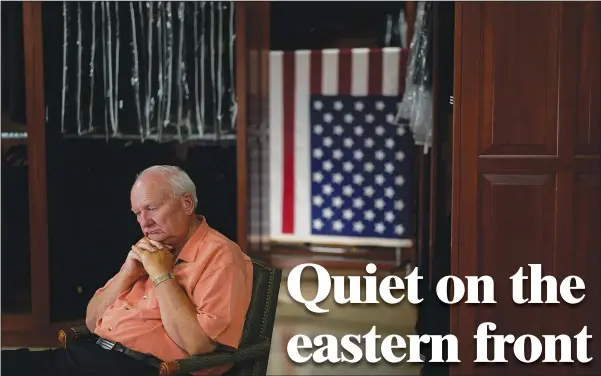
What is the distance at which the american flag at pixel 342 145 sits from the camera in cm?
546

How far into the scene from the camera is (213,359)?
181 centimetres

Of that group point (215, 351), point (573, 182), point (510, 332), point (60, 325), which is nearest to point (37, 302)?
point (60, 325)

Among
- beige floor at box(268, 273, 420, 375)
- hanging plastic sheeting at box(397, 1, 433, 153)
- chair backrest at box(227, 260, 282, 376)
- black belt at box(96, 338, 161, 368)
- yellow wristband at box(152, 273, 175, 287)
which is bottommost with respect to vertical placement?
beige floor at box(268, 273, 420, 375)

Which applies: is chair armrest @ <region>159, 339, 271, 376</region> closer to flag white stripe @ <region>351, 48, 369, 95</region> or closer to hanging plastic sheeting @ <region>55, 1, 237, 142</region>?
hanging plastic sheeting @ <region>55, 1, 237, 142</region>

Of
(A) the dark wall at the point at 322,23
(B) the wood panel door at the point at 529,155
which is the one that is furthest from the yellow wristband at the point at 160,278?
(A) the dark wall at the point at 322,23

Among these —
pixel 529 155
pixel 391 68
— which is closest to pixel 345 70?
pixel 391 68

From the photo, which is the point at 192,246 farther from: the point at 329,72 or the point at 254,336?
the point at 329,72

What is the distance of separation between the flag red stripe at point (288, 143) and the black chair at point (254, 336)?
3.57m

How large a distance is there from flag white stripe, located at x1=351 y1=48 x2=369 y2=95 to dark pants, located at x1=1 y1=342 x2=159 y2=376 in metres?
Result: 3.85

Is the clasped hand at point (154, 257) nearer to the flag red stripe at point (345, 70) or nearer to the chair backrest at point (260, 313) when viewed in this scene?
the chair backrest at point (260, 313)

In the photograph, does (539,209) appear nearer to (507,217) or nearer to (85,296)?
(507,217)

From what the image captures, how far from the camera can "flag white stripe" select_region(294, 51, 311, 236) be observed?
555 cm

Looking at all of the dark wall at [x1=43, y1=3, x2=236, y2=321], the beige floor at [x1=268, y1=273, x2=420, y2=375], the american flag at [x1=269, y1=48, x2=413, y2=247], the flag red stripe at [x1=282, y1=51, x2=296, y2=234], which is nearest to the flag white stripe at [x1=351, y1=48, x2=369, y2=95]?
the american flag at [x1=269, y1=48, x2=413, y2=247]

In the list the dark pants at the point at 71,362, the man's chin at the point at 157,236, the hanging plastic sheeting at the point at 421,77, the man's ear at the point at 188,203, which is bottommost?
the dark pants at the point at 71,362
